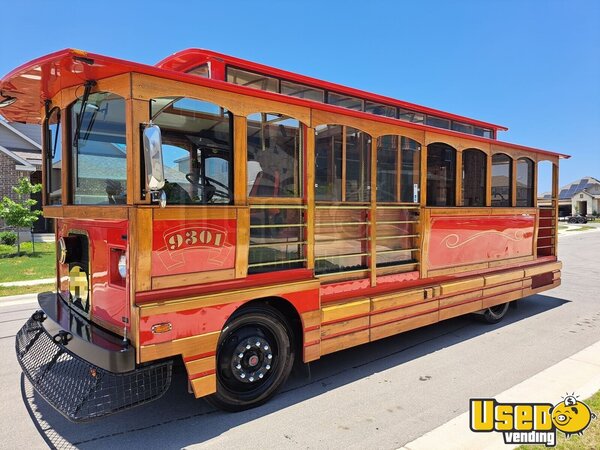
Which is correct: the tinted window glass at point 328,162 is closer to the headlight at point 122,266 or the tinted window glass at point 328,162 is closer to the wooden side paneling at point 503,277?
the headlight at point 122,266

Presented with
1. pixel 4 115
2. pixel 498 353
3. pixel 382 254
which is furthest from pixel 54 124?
pixel 498 353

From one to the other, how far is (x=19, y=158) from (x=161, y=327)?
57.6ft

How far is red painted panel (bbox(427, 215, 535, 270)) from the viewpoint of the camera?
543cm

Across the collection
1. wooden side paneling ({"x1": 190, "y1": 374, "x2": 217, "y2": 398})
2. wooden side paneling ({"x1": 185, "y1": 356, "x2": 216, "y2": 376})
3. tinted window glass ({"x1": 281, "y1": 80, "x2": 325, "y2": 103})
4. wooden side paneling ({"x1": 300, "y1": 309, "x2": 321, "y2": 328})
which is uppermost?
tinted window glass ({"x1": 281, "y1": 80, "x2": 325, "y2": 103})

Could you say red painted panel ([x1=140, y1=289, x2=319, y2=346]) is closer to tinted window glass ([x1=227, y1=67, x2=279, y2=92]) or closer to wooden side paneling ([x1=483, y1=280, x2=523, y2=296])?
tinted window glass ([x1=227, y1=67, x2=279, y2=92])

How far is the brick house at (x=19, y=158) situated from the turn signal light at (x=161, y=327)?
15.4 metres

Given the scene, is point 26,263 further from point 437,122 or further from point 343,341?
point 437,122

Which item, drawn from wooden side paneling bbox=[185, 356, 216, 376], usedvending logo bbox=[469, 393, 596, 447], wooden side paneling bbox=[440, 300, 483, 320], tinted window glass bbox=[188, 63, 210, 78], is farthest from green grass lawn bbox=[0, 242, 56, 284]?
usedvending logo bbox=[469, 393, 596, 447]

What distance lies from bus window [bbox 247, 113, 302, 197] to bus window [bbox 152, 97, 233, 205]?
232 mm

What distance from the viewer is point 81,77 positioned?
3.33 m

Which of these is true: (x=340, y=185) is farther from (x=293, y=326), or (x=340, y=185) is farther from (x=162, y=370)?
(x=162, y=370)

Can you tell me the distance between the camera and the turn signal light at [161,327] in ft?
9.94

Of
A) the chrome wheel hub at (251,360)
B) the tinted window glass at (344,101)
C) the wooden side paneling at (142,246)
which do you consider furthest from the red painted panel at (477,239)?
the wooden side paneling at (142,246)

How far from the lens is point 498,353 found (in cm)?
517
